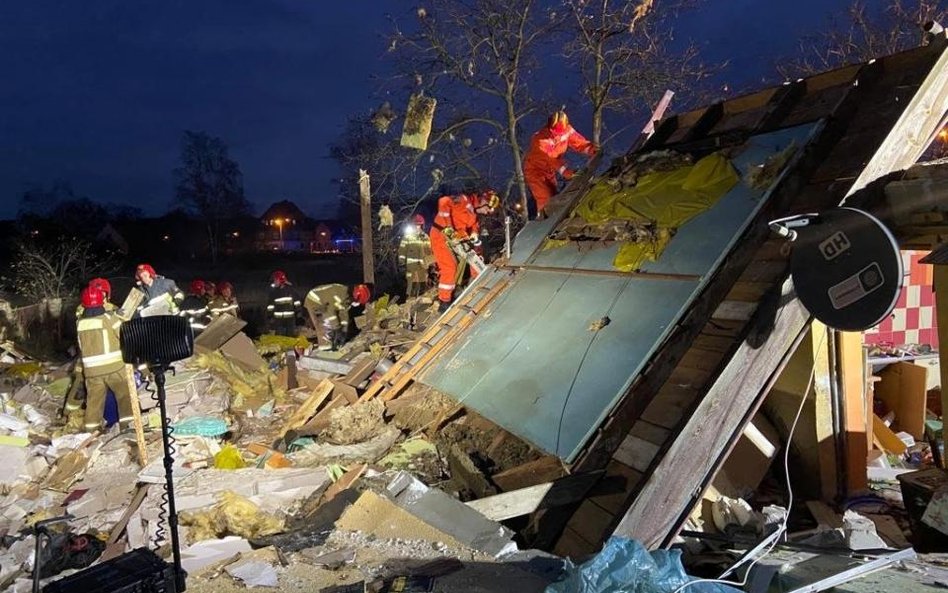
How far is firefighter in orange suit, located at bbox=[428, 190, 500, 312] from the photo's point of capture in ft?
31.6

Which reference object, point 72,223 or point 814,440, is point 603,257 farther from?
point 72,223

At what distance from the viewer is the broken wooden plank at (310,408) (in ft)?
22.5

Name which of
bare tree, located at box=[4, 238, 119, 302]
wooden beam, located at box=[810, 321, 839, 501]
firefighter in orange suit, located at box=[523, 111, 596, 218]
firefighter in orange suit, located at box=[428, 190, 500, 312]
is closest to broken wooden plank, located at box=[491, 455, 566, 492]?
wooden beam, located at box=[810, 321, 839, 501]

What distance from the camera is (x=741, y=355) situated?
12.2ft

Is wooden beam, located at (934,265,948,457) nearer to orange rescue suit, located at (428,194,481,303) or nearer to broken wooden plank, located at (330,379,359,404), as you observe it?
broken wooden plank, located at (330,379,359,404)

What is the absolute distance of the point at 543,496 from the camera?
3.94 m

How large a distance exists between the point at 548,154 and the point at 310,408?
4.36 metres

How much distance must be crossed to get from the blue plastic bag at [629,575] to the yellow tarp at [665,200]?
9.94 feet

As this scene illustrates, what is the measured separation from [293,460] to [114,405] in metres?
3.54

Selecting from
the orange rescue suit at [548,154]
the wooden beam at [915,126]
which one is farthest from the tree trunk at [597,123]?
the wooden beam at [915,126]

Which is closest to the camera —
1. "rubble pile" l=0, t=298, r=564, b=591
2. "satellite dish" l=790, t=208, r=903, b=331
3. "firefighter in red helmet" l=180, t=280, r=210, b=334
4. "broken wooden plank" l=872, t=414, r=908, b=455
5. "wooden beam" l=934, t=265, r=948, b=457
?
"satellite dish" l=790, t=208, r=903, b=331

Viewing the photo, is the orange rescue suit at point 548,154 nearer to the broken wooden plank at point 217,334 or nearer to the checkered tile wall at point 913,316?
the checkered tile wall at point 913,316

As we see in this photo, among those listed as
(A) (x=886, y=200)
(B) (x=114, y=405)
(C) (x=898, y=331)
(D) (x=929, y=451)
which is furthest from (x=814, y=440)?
(B) (x=114, y=405)

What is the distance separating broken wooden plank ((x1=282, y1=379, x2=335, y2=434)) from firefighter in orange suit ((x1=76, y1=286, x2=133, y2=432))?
212 centimetres
